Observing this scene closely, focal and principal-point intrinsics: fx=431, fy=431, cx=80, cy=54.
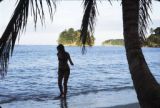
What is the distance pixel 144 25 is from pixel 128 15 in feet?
3.50

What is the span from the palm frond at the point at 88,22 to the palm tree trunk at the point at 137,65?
2.38 ft

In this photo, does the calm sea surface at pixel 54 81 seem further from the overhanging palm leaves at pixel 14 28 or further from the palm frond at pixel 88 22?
the overhanging palm leaves at pixel 14 28

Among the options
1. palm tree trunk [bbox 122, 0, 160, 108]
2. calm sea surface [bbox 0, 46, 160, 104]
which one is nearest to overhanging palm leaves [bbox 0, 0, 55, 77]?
palm tree trunk [bbox 122, 0, 160, 108]

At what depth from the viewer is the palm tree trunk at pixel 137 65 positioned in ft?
16.9

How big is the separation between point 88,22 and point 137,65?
1.12 metres

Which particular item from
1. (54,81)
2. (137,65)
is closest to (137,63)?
(137,65)

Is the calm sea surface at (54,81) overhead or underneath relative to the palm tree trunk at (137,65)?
underneath

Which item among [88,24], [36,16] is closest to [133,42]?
[88,24]

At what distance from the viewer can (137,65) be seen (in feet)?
17.3

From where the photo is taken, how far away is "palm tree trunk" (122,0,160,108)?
514 cm

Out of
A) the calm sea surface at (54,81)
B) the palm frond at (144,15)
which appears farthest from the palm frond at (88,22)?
the calm sea surface at (54,81)

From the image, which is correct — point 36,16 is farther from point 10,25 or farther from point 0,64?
point 0,64

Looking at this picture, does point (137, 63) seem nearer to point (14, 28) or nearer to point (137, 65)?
point (137, 65)

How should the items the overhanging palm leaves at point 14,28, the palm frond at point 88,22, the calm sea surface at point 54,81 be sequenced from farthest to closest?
the calm sea surface at point 54,81, the palm frond at point 88,22, the overhanging palm leaves at point 14,28
